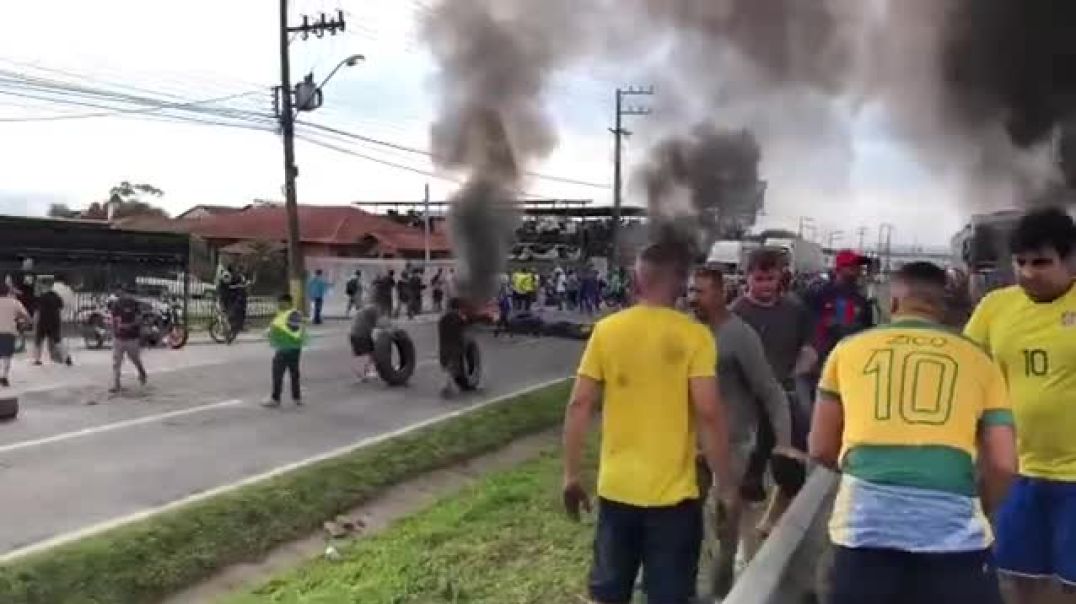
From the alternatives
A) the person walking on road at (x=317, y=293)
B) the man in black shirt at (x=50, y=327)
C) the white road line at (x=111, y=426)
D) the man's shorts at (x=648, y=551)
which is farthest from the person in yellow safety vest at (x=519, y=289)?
the man's shorts at (x=648, y=551)

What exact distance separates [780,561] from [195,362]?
15.1 metres

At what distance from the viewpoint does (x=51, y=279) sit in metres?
20.3

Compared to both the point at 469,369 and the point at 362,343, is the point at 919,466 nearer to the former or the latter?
the point at 469,369

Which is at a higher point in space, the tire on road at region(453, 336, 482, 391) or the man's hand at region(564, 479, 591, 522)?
the man's hand at region(564, 479, 591, 522)

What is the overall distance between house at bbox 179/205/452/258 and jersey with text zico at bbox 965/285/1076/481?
4148 centimetres

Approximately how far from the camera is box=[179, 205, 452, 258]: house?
4700 cm

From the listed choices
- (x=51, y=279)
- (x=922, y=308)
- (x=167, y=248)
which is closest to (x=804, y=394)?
(x=922, y=308)

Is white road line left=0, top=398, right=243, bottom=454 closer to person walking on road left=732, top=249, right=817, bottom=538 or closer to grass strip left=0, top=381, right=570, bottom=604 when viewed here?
grass strip left=0, top=381, right=570, bottom=604

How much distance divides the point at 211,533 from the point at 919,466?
5204 millimetres

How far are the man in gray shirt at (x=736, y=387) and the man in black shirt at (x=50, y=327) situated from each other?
13831 millimetres

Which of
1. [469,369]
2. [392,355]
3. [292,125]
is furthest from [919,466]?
[292,125]

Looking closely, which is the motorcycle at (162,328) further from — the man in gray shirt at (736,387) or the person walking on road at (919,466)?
the person walking on road at (919,466)

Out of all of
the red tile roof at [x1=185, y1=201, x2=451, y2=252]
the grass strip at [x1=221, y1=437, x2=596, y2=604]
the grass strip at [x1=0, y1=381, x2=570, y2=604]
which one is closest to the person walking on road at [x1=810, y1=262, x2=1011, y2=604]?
the grass strip at [x1=221, y1=437, x2=596, y2=604]

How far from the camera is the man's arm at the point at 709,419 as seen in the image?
3.60 m
